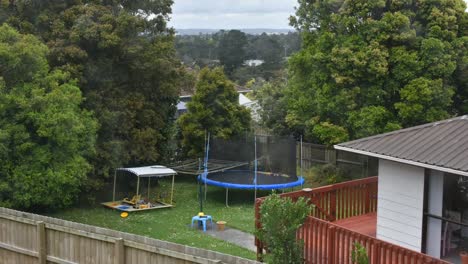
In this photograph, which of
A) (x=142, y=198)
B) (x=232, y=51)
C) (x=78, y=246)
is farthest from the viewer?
(x=232, y=51)

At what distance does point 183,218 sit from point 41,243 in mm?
9765

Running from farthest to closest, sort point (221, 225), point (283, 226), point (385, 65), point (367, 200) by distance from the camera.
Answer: point (385, 65)
point (221, 225)
point (367, 200)
point (283, 226)

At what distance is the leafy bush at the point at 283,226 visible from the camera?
9344mm

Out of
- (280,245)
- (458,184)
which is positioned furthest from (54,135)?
(458,184)

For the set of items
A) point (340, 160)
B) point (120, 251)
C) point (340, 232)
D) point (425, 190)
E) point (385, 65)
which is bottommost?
point (340, 160)

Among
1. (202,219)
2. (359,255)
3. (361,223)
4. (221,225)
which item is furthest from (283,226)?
(202,219)

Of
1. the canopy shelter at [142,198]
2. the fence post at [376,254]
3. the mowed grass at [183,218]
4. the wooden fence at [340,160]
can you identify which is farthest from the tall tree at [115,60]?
the fence post at [376,254]

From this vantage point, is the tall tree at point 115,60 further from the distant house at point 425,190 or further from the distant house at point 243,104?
the distant house at point 425,190

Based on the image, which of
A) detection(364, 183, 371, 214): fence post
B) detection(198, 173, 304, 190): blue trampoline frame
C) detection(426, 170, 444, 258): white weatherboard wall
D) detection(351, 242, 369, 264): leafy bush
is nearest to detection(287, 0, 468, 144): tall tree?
detection(198, 173, 304, 190): blue trampoline frame

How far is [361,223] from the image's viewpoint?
41.2 ft

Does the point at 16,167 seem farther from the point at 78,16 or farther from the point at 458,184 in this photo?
the point at 458,184

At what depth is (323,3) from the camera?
21.4 m

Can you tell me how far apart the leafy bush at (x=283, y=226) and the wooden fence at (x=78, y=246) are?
6.93 ft

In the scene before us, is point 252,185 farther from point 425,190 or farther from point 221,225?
point 425,190
